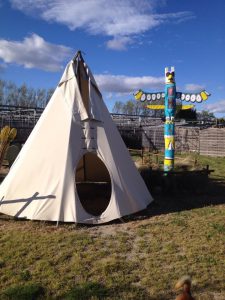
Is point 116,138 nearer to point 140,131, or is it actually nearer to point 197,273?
point 197,273

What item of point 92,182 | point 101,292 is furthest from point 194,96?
point 101,292

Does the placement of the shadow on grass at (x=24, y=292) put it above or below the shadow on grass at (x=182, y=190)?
below

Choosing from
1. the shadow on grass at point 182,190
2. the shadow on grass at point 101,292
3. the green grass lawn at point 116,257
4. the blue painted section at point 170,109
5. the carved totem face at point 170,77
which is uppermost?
the carved totem face at point 170,77

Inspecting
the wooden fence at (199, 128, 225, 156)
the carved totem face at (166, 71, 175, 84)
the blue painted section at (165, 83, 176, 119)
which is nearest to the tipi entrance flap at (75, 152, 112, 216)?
the blue painted section at (165, 83, 176, 119)

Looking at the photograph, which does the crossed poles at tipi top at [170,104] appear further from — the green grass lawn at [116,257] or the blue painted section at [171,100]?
the green grass lawn at [116,257]

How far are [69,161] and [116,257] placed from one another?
2.73 m

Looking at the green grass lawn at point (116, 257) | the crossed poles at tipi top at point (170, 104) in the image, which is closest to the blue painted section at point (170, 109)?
the crossed poles at tipi top at point (170, 104)

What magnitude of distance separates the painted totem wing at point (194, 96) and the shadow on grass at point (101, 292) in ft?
30.8

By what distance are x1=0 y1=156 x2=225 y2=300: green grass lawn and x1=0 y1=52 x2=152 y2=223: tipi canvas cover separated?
0.32m

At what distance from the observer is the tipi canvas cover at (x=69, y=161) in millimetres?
7754

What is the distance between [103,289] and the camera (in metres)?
4.78

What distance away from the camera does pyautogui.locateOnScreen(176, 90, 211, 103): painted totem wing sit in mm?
12992

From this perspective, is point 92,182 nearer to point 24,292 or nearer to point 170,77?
point 170,77

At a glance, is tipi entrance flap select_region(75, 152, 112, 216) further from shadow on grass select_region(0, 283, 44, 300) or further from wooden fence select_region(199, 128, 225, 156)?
wooden fence select_region(199, 128, 225, 156)
